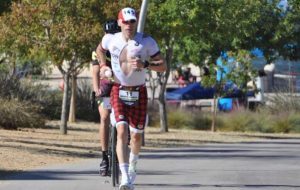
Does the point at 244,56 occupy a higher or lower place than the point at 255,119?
higher

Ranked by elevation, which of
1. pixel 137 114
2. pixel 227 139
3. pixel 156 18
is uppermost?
pixel 156 18

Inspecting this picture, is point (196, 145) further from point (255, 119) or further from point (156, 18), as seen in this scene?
point (255, 119)

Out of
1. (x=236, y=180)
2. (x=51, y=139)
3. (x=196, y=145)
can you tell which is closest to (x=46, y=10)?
(x=51, y=139)

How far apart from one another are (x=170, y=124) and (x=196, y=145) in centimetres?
882

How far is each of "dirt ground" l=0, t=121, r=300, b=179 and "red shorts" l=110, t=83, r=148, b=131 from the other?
321 centimetres

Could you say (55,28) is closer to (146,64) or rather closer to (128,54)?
(128,54)

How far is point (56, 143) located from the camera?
18.0m

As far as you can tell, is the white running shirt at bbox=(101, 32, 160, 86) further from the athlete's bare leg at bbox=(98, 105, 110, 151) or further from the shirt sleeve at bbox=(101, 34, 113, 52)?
the athlete's bare leg at bbox=(98, 105, 110, 151)

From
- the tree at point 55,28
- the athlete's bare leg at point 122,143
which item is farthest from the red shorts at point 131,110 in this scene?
the tree at point 55,28

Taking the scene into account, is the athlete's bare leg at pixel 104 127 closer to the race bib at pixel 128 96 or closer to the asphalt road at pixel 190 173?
the asphalt road at pixel 190 173

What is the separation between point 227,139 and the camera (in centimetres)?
2284

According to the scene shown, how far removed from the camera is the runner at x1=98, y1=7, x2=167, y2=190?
9.43 metres

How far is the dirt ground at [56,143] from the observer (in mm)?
14273

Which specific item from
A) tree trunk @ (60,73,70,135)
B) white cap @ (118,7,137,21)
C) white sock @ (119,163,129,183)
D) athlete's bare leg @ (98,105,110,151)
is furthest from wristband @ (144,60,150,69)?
tree trunk @ (60,73,70,135)
